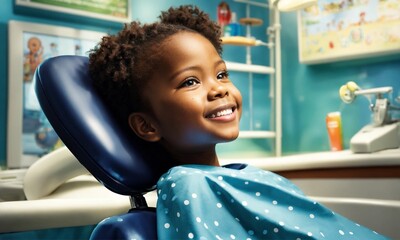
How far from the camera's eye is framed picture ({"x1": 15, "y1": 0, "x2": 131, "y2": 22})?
1.70 meters

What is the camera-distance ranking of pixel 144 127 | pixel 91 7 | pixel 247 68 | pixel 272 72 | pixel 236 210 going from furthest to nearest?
pixel 272 72 < pixel 247 68 < pixel 91 7 < pixel 144 127 < pixel 236 210

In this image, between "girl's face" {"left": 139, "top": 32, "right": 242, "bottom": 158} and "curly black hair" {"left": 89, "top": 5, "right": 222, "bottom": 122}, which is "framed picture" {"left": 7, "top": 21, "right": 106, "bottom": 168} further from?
"girl's face" {"left": 139, "top": 32, "right": 242, "bottom": 158}

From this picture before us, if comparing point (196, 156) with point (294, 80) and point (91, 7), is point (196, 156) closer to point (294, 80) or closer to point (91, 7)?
point (91, 7)

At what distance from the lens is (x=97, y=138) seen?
833 mm

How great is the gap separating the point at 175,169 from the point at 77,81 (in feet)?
0.98

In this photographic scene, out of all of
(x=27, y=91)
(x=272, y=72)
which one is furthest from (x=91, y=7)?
(x=272, y=72)

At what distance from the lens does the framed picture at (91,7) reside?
170 centimetres

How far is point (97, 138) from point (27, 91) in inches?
39.3

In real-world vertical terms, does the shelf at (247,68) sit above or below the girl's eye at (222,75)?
above

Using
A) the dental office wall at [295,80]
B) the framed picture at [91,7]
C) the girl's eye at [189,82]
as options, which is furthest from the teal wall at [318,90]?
the girl's eye at [189,82]

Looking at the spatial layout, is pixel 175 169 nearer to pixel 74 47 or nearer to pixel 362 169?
pixel 362 169

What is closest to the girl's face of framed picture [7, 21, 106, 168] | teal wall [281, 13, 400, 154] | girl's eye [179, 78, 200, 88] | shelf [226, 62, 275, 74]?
girl's eye [179, 78, 200, 88]

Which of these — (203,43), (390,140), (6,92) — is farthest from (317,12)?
(6,92)

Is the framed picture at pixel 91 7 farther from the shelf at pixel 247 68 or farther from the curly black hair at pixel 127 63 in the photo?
the curly black hair at pixel 127 63
